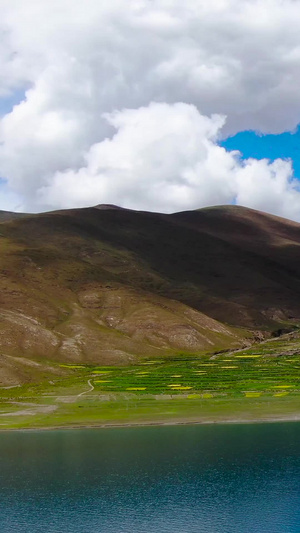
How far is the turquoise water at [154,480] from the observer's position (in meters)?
59.5

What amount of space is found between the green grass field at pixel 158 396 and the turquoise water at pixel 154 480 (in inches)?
371

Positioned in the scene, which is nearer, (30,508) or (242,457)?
(30,508)

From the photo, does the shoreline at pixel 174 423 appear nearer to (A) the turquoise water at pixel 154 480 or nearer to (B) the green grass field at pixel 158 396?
(B) the green grass field at pixel 158 396

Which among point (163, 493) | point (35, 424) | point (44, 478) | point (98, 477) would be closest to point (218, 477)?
point (163, 493)

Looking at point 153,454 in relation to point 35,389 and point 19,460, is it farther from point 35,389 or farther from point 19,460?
point 35,389

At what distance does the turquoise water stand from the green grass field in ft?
31.0

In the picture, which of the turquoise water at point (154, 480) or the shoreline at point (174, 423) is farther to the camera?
the shoreline at point (174, 423)

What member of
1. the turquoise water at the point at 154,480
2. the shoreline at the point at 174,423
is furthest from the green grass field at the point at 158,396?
the turquoise water at the point at 154,480

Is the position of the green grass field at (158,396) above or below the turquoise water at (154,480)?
above

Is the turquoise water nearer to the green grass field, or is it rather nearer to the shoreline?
the shoreline

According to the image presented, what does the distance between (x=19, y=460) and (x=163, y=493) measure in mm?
27504

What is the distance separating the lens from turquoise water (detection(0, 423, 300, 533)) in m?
59.5

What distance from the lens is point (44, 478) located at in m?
77.4

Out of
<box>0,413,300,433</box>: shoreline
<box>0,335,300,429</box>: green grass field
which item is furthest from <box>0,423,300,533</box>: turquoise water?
<box>0,335,300,429</box>: green grass field
